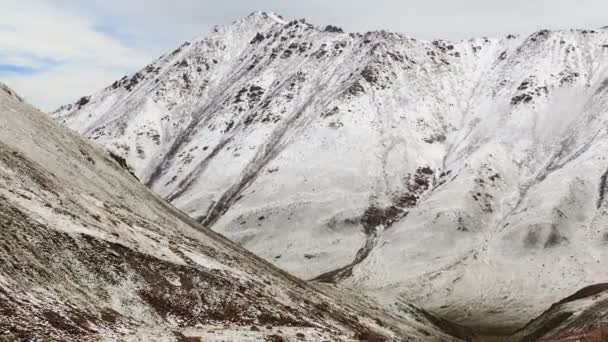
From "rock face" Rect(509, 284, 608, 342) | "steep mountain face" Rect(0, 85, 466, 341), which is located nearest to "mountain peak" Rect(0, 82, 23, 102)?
"steep mountain face" Rect(0, 85, 466, 341)

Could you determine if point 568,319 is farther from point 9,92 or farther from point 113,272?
point 9,92

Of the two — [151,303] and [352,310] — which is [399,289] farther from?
[151,303]

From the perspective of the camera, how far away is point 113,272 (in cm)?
4944

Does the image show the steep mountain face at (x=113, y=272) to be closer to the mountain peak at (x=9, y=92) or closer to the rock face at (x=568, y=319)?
the mountain peak at (x=9, y=92)

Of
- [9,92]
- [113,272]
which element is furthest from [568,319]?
[9,92]

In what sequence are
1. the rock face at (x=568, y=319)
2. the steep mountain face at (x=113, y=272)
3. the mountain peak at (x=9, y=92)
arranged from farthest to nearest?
the mountain peak at (x=9, y=92) < the rock face at (x=568, y=319) < the steep mountain face at (x=113, y=272)

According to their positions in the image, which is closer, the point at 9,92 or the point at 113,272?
the point at 113,272

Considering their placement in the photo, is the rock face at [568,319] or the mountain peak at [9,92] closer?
the rock face at [568,319]

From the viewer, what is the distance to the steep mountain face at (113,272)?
135ft

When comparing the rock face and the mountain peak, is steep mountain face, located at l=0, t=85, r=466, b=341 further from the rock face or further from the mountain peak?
the rock face

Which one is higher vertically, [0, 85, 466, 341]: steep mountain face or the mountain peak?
the mountain peak


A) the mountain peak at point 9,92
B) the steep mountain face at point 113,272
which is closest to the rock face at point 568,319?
the steep mountain face at point 113,272

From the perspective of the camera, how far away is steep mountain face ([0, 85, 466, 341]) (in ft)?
135

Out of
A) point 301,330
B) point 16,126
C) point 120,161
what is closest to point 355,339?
point 301,330
